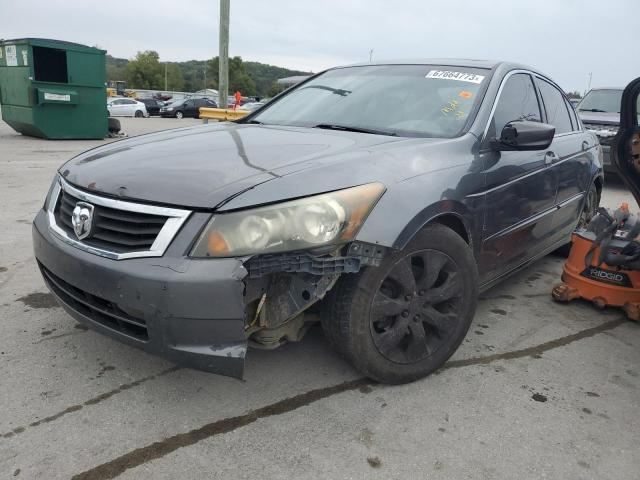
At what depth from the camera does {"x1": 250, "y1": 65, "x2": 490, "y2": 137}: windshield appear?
2945mm

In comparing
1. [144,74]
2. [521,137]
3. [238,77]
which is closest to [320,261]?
[521,137]

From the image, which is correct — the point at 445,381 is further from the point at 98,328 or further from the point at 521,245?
the point at 98,328

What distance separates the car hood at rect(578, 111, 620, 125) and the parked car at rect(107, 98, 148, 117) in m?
26.2

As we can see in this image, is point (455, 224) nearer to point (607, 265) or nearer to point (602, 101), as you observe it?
point (607, 265)

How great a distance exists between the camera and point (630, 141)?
3.02 m

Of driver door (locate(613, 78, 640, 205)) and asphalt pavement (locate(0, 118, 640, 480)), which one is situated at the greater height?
driver door (locate(613, 78, 640, 205))

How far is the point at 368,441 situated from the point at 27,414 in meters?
1.36

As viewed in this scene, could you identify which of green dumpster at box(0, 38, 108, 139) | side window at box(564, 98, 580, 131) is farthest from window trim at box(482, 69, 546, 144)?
green dumpster at box(0, 38, 108, 139)

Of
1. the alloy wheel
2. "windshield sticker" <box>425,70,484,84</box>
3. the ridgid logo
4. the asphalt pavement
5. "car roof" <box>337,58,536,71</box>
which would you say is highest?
"car roof" <box>337,58,536,71</box>

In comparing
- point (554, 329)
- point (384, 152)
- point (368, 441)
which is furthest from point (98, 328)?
point (554, 329)

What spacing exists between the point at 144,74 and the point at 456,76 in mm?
92170

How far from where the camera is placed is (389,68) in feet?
11.5

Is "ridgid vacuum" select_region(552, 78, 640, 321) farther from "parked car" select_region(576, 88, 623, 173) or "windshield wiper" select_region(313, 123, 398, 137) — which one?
"parked car" select_region(576, 88, 623, 173)

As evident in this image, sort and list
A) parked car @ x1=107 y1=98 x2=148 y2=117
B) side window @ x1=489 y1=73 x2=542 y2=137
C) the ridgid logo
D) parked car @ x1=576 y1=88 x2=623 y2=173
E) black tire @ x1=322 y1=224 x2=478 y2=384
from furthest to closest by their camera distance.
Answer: parked car @ x1=107 y1=98 x2=148 y2=117
parked car @ x1=576 y1=88 x2=623 y2=173
the ridgid logo
side window @ x1=489 y1=73 x2=542 y2=137
black tire @ x1=322 y1=224 x2=478 y2=384
